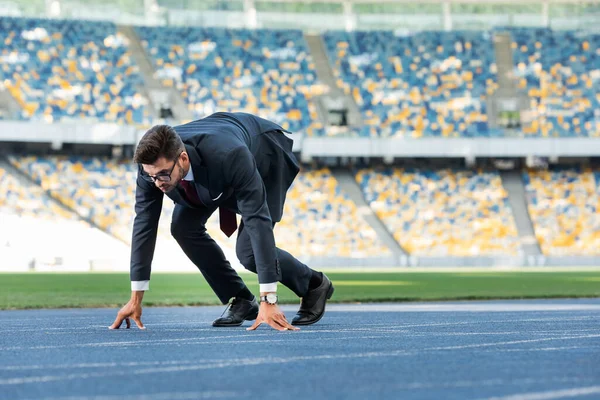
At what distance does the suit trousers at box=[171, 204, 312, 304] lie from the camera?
6789 millimetres

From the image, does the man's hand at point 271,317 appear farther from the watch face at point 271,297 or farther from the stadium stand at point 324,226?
the stadium stand at point 324,226

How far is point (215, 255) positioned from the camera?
7.14m

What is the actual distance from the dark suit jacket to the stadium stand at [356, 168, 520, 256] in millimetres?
32283

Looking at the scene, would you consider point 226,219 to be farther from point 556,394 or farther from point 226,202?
point 556,394

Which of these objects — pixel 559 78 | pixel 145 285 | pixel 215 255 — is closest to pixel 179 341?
pixel 145 285

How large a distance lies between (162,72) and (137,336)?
36.5 m

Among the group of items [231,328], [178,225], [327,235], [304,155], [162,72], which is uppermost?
[178,225]

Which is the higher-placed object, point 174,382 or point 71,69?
point 174,382

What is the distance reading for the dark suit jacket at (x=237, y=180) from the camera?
5914 millimetres

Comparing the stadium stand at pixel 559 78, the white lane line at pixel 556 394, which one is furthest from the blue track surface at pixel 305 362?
the stadium stand at pixel 559 78

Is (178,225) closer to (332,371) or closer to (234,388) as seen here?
(332,371)

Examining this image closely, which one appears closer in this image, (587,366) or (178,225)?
(587,366)

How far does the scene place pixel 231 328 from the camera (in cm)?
706

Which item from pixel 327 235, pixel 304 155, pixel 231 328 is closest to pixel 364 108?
pixel 304 155
